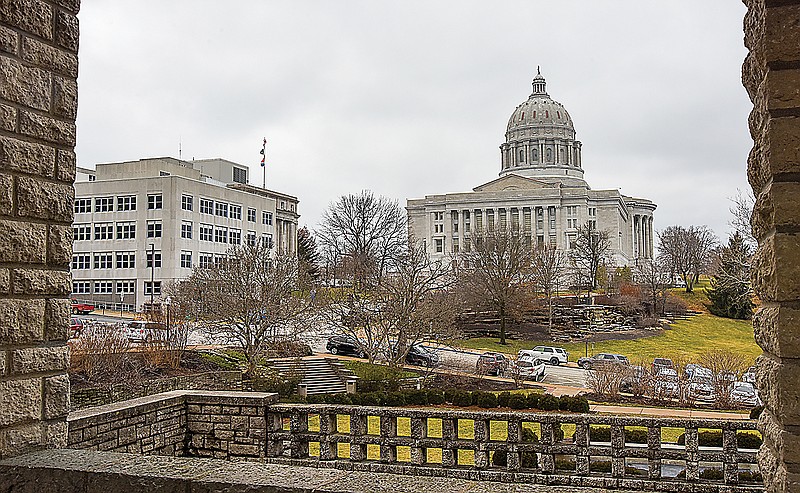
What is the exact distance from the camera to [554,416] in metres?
8.70

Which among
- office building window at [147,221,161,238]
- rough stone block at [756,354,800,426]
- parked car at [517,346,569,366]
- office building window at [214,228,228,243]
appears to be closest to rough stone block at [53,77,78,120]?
rough stone block at [756,354,800,426]

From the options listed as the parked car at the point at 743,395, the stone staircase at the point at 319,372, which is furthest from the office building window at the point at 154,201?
the parked car at the point at 743,395

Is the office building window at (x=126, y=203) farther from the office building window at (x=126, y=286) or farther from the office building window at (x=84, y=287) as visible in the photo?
the office building window at (x=84, y=287)

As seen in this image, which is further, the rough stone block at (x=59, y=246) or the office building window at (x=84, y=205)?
the office building window at (x=84, y=205)

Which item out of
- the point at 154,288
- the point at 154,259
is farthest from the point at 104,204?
the point at 154,288

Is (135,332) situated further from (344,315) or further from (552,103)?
(552,103)

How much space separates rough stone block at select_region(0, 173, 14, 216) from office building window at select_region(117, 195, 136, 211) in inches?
2285

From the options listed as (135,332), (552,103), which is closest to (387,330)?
(135,332)

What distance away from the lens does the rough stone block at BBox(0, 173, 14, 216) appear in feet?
12.0

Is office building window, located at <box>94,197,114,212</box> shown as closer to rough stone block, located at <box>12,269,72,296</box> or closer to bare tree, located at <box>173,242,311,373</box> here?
bare tree, located at <box>173,242,311,373</box>

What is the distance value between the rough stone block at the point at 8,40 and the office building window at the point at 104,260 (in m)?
59.2

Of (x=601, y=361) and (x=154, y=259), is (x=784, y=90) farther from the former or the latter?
(x=154, y=259)

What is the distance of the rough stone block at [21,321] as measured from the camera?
362 centimetres

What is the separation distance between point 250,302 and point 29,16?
30740 mm
